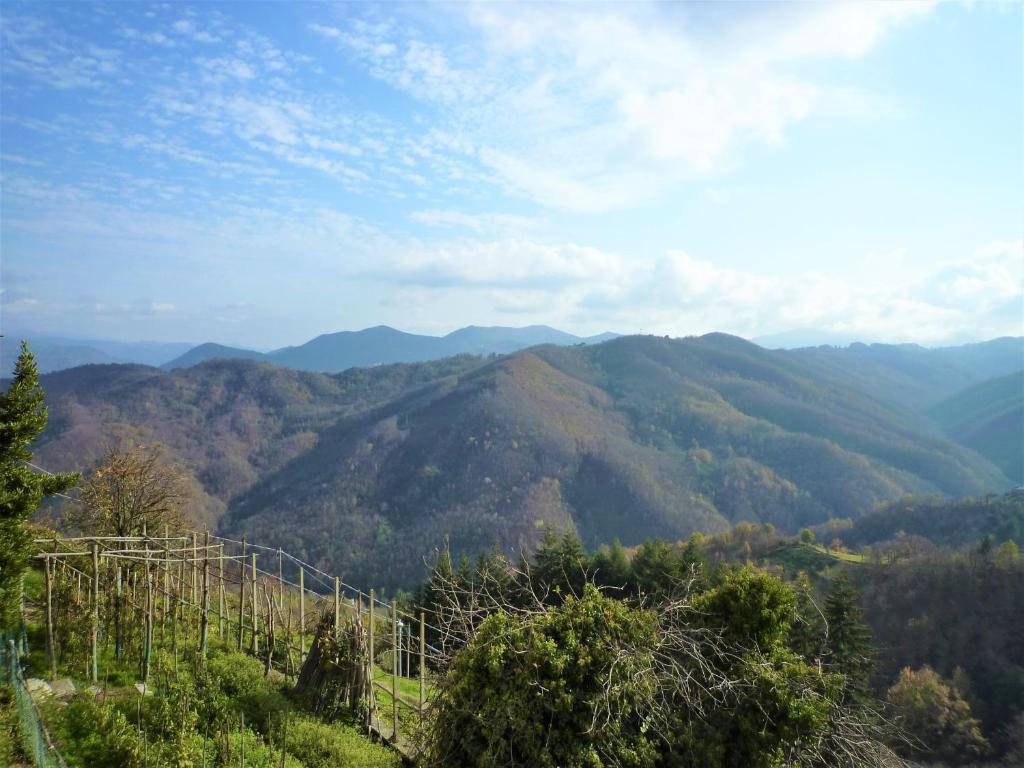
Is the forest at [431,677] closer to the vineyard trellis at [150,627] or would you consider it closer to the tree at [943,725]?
the vineyard trellis at [150,627]

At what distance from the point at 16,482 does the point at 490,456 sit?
120 metres

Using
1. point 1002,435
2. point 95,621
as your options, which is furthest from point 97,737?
point 1002,435

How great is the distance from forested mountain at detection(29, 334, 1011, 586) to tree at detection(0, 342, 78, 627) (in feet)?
264

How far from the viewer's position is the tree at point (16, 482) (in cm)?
794

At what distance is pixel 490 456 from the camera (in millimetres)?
127562

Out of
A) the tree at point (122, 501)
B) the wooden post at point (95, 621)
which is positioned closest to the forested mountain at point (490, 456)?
the tree at point (122, 501)

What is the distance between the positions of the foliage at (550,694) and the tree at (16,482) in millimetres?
6263

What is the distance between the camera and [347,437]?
153 m

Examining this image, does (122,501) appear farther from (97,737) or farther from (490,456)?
(490,456)

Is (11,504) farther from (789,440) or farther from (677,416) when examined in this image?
(677,416)

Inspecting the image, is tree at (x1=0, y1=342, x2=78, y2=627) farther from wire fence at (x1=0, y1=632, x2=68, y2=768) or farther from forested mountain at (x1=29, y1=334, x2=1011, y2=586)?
forested mountain at (x1=29, y1=334, x2=1011, y2=586)

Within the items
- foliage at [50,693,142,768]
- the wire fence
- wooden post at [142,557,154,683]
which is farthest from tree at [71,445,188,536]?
foliage at [50,693,142,768]

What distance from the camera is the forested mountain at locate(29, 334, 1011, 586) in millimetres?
108312

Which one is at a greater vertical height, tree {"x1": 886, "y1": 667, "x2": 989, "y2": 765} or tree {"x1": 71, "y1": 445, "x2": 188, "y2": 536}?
tree {"x1": 71, "y1": 445, "x2": 188, "y2": 536}
